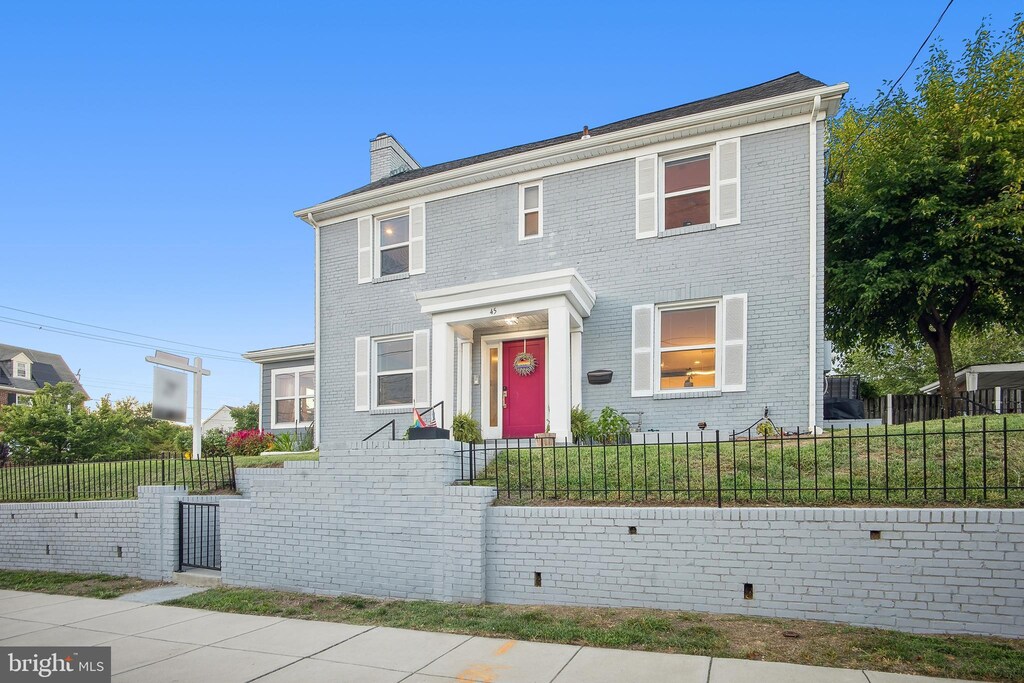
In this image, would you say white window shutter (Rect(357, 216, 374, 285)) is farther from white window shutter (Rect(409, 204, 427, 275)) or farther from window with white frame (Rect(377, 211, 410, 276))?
white window shutter (Rect(409, 204, 427, 275))

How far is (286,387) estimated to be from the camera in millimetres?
17344

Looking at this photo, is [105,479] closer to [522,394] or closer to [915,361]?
[522,394]

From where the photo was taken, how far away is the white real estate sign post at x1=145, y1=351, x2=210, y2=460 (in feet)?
38.4

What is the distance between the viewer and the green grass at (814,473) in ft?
18.9

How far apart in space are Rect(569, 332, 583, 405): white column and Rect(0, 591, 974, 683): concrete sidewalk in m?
6.17

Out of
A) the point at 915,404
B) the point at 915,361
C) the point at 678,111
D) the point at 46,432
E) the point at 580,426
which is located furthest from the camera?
the point at 915,361

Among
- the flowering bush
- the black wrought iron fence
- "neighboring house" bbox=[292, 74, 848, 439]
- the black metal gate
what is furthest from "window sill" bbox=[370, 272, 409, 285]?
the black metal gate

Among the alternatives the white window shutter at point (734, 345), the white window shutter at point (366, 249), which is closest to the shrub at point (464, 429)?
the white window shutter at point (734, 345)

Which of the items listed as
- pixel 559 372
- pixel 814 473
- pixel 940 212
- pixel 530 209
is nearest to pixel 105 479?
pixel 559 372

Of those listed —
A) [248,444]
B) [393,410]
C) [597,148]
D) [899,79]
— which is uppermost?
[899,79]

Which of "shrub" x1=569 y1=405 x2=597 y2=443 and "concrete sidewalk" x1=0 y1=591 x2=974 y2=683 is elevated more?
"shrub" x1=569 y1=405 x2=597 y2=443

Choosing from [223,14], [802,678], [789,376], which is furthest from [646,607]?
[223,14]

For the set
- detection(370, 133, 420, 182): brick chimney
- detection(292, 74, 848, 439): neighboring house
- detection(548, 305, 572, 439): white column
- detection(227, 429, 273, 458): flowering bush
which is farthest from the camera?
detection(370, 133, 420, 182): brick chimney

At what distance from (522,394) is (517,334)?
1192 mm
